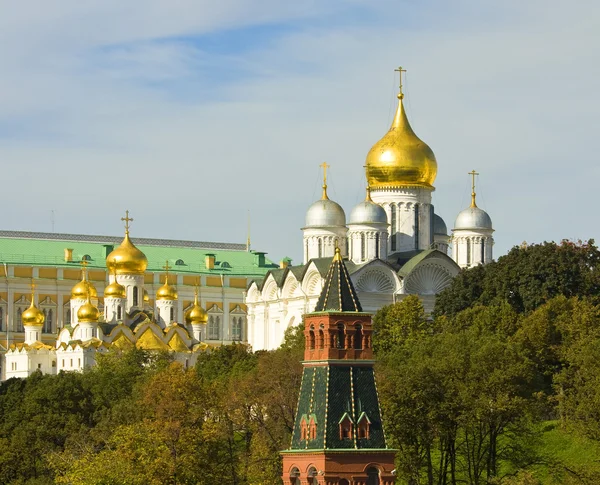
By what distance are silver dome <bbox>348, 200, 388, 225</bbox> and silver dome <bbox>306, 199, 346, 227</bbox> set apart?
2.28m

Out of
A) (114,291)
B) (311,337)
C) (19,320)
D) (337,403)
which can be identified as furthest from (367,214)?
(337,403)

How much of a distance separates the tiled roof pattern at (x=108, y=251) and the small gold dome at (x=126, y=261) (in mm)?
14601

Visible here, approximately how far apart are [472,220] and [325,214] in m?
6.47

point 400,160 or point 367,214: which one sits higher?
point 400,160

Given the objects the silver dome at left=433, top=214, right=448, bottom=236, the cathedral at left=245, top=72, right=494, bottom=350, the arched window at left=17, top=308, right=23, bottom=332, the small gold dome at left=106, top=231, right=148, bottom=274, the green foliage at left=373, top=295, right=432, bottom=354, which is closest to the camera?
the green foliage at left=373, top=295, right=432, bottom=354

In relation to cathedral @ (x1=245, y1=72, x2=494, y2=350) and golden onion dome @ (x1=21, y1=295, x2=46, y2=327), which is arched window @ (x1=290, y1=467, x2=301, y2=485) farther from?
golden onion dome @ (x1=21, y1=295, x2=46, y2=327)

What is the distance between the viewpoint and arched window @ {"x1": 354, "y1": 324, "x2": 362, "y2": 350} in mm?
48344

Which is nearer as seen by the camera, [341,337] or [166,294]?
[341,337]

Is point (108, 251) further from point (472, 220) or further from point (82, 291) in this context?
point (472, 220)

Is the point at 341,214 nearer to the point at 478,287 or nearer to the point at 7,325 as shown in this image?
the point at 478,287

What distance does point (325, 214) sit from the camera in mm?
90875

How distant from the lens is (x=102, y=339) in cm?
10012

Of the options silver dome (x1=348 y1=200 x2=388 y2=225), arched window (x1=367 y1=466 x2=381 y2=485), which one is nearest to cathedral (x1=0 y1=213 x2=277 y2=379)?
silver dome (x1=348 y1=200 x2=388 y2=225)

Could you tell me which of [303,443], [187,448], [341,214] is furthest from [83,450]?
[341,214]
